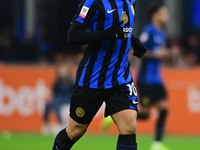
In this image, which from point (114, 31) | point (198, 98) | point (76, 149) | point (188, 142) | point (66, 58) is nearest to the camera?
point (114, 31)

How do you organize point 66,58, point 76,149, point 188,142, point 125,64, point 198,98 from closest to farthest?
point 125,64
point 76,149
point 188,142
point 198,98
point 66,58

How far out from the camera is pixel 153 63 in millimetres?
8273

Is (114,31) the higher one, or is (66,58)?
(114,31)

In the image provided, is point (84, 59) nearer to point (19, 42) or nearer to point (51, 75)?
point (51, 75)

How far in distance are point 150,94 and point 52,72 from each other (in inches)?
146

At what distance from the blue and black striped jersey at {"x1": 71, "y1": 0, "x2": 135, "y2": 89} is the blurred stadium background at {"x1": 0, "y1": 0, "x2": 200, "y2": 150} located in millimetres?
3501

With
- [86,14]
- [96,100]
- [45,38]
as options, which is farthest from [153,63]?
[45,38]

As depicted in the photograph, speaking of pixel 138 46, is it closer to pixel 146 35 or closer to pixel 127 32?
pixel 127 32

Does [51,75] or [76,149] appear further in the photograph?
[51,75]

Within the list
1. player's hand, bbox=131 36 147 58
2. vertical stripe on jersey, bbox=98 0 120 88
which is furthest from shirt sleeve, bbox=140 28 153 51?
vertical stripe on jersey, bbox=98 0 120 88

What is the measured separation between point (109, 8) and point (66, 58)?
794 centimetres

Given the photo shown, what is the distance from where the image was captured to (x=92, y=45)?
4.67 meters

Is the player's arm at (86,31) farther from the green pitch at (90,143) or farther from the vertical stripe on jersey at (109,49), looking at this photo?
the green pitch at (90,143)

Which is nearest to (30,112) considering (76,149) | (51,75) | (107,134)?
(51,75)
